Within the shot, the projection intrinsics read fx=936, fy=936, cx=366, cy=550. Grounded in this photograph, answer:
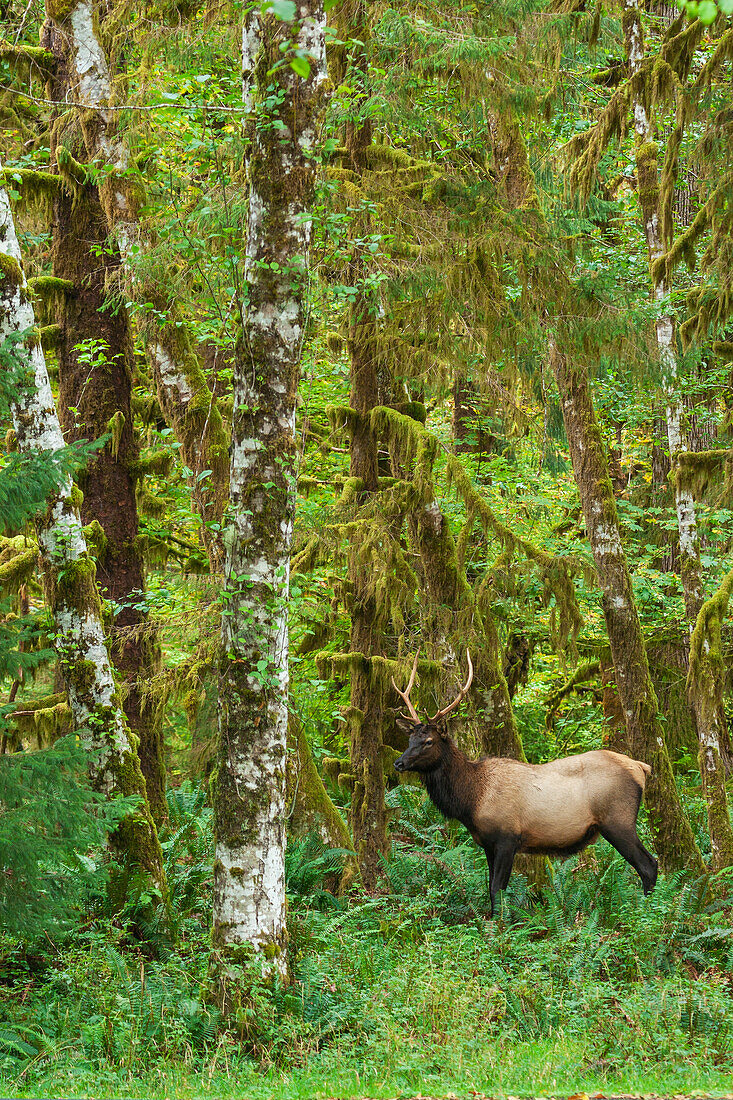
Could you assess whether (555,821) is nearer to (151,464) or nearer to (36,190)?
(151,464)

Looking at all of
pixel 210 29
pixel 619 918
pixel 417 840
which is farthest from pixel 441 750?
pixel 210 29

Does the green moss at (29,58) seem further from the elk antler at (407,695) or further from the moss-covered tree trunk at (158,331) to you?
the elk antler at (407,695)

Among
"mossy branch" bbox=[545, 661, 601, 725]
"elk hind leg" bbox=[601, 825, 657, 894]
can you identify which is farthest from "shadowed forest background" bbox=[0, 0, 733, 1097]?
"mossy branch" bbox=[545, 661, 601, 725]

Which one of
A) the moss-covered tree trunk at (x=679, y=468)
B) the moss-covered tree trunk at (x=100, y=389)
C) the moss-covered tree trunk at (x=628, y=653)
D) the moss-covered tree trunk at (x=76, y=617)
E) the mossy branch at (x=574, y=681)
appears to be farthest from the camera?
the mossy branch at (x=574, y=681)

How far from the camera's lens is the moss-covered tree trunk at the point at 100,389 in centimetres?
1055

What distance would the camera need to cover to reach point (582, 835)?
10258 millimetres

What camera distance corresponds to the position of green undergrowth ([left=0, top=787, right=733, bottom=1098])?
5410 mm

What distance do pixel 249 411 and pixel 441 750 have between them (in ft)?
16.9

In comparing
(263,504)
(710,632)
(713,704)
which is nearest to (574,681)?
(713,704)

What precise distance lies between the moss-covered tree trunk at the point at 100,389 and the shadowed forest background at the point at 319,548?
2.0 inches

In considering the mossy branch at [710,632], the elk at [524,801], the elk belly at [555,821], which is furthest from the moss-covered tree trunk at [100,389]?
the mossy branch at [710,632]

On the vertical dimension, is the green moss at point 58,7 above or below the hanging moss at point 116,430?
above

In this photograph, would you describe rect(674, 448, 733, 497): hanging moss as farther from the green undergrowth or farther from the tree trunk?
the green undergrowth

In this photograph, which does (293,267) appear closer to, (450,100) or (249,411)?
(249,411)
